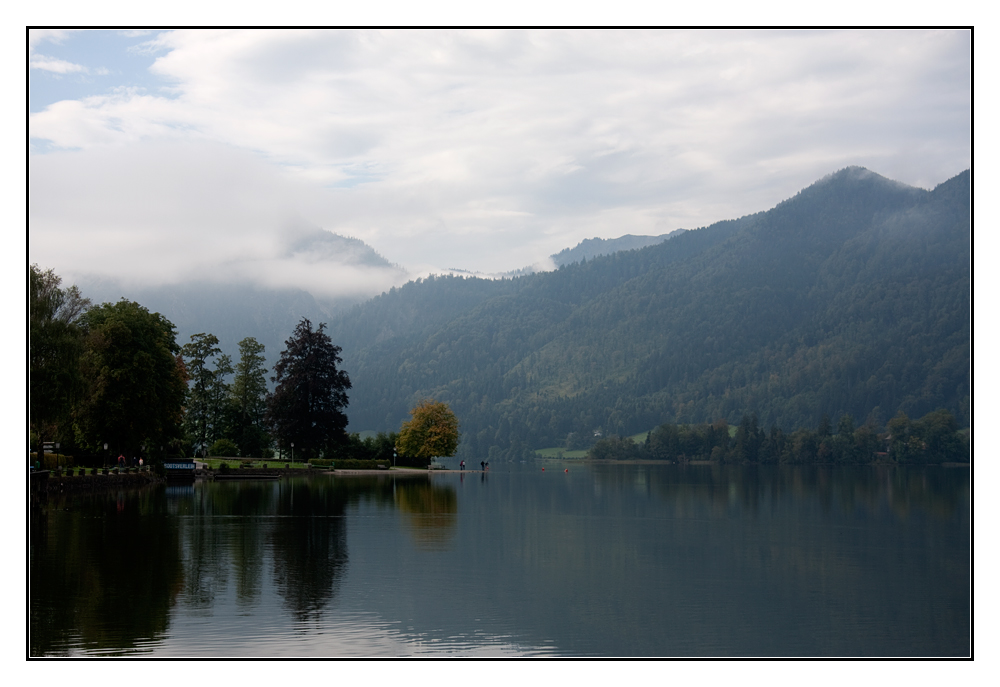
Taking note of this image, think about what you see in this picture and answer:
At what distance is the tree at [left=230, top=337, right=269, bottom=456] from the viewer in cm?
10669

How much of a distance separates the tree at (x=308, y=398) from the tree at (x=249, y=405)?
5276 millimetres

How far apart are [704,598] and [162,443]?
57.4m

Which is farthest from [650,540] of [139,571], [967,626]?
[139,571]

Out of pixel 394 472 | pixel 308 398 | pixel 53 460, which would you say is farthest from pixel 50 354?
pixel 308 398

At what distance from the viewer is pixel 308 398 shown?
10100cm

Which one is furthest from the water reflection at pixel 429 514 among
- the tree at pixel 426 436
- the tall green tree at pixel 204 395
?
the tall green tree at pixel 204 395

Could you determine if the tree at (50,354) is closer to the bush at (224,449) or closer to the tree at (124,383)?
the tree at (124,383)

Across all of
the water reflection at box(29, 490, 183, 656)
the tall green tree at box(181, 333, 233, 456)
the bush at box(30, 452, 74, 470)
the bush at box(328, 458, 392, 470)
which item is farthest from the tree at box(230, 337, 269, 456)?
the water reflection at box(29, 490, 183, 656)

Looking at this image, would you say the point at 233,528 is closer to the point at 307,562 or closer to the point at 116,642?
the point at 307,562

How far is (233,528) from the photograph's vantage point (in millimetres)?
33188

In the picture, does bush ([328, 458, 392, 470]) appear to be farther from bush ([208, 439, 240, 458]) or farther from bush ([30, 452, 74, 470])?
bush ([30, 452, 74, 470])

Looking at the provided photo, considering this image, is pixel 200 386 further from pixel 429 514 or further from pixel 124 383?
pixel 429 514

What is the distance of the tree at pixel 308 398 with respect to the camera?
99.6 meters

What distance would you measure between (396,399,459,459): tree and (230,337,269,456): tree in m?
16.4
